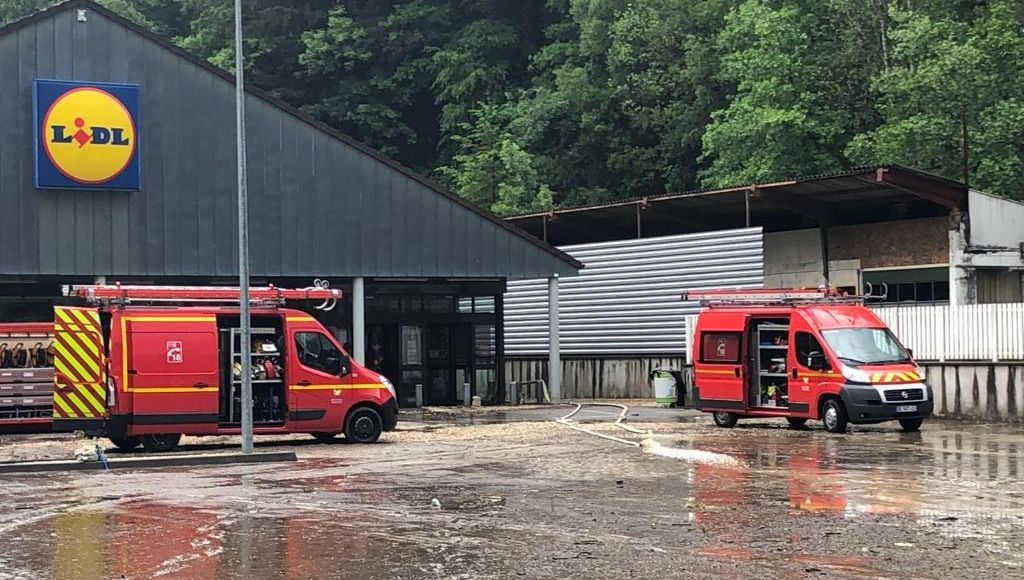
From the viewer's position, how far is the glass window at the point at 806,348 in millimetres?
25047

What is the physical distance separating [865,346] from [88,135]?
58.3 ft

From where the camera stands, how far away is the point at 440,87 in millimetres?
69250

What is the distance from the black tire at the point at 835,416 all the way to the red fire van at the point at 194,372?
7.73 m

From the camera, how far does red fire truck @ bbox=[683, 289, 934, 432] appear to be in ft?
80.0

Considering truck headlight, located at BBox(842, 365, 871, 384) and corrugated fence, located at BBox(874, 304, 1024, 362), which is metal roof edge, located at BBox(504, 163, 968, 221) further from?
truck headlight, located at BBox(842, 365, 871, 384)

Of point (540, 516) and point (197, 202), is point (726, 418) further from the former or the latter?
point (540, 516)

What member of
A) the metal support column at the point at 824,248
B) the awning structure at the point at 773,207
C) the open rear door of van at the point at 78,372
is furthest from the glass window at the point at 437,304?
the open rear door of van at the point at 78,372

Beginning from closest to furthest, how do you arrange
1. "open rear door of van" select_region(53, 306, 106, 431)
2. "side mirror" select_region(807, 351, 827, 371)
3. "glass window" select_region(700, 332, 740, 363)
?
"open rear door of van" select_region(53, 306, 106, 431)
"side mirror" select_region(807, 351, 827, 371)
"glass window" select_region(700, 332, 740, 363)

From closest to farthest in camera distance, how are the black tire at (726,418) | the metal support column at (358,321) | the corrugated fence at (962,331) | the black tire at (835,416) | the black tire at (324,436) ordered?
the black tire at (324,436), the black tire at (835,416), the black tire at (726,418), the corrugated fence at (962,331), the metal support column at (358,321)

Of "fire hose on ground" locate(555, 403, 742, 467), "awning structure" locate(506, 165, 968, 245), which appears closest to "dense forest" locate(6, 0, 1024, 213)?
"awning structure" locate(506, 165, 968, 245)

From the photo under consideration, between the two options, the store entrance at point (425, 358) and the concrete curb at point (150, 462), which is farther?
the store entrance at point (425, 358)

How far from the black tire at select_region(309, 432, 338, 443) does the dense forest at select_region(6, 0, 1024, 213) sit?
2372 cm

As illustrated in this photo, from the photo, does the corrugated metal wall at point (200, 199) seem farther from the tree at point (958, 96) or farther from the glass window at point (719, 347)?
the tree at point (958, 96)

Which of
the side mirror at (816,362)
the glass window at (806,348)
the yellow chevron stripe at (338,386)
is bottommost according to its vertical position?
A: the yellow chevron stripe at (338,386)
